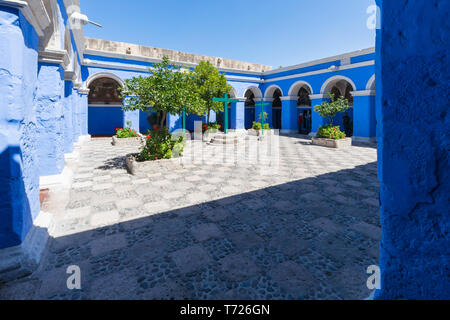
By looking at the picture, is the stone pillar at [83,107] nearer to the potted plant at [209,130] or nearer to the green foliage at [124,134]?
the green foliage at [124,134]

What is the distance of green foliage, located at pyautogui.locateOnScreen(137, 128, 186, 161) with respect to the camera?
278 inches

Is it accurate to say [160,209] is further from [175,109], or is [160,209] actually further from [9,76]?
[175,109]

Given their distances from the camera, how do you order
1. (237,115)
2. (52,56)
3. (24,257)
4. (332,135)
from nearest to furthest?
(24,257) < (52,56) < (332,135) < (237,115)

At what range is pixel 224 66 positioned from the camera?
19.5 metres

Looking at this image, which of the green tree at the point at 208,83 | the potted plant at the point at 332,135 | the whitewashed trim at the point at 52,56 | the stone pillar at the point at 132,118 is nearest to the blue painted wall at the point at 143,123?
the stone pillar at the point at 132,118

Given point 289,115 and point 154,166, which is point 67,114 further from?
point 289,115

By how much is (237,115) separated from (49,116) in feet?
53.5

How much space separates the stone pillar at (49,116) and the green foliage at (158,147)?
7.35 ft

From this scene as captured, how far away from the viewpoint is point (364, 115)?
554 inches

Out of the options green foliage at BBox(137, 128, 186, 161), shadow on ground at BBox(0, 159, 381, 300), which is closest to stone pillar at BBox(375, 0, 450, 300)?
shadow on ground at BBox(0, 159, 381, 300)

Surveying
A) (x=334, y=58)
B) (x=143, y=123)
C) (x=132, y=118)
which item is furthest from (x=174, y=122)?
(x=334, y=58)

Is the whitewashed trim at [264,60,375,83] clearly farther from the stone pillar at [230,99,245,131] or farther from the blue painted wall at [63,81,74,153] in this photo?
the blue painted wall at [63,81,74,153]

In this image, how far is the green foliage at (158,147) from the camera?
706cm
